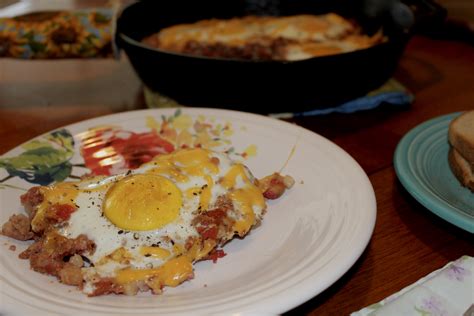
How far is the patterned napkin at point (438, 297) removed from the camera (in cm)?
106

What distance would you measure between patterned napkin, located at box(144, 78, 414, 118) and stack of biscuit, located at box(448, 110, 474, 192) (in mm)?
453

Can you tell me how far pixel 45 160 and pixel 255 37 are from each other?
1.18 m

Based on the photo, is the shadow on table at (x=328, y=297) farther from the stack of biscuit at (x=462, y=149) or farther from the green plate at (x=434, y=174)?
the stack of biscuit at (x=462, y=149)

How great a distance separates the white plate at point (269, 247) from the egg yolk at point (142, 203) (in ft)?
0.44

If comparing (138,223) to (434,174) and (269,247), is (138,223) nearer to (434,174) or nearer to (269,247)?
(269,247)

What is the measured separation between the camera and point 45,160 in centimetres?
155

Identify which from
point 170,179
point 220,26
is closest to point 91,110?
point 220,26

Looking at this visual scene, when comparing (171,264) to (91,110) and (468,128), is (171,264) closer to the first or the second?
(468,128)

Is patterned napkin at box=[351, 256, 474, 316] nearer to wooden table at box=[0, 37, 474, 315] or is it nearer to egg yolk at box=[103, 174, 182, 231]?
wooden table at box=[0, 37, 474, 315]

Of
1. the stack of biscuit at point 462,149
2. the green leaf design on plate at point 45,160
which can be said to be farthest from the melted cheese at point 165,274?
the stack of biscuit at point 462,149

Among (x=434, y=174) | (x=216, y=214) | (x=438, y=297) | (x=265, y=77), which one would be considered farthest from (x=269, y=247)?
(x=265, y=77)

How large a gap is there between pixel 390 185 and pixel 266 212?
0.42 metres

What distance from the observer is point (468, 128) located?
155cm

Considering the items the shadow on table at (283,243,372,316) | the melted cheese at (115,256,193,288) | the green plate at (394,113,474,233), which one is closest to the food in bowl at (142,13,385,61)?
the green plate at (394,113,474,233)
